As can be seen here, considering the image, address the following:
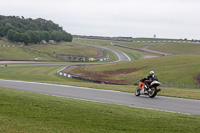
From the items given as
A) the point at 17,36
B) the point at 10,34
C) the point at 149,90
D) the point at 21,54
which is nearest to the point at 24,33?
the point at 17,36

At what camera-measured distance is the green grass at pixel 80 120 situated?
7.88 m

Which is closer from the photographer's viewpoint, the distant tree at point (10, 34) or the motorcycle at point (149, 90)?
the motorcycle at point (149, 90)

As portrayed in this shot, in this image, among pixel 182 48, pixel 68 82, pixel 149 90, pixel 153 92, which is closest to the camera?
pixel 153 92

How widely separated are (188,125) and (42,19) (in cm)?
18359

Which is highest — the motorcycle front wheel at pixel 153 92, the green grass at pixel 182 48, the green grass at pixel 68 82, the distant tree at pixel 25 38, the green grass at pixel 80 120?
the distant tree at pixel 25 38

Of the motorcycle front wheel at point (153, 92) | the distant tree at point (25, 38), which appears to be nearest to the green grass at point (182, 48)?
the distant tree at point (25, 38)

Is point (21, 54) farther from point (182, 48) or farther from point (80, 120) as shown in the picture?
point (80, 120)

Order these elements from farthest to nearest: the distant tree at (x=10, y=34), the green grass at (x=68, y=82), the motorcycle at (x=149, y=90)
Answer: the distant tree at (x=10, y=34) → the green grass at (x=68, y=82) → the motorcycle at (x=149, y=90)

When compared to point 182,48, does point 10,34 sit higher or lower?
higher

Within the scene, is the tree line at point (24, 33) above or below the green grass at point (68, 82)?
above

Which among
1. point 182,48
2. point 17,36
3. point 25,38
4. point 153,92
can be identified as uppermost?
point 17,36

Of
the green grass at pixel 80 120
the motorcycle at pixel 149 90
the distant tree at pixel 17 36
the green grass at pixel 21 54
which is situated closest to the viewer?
the green grass at pixel 80 120

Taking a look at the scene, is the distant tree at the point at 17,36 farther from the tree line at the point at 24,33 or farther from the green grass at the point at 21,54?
the green grass at the point at 21,54

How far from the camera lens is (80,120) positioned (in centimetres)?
887
